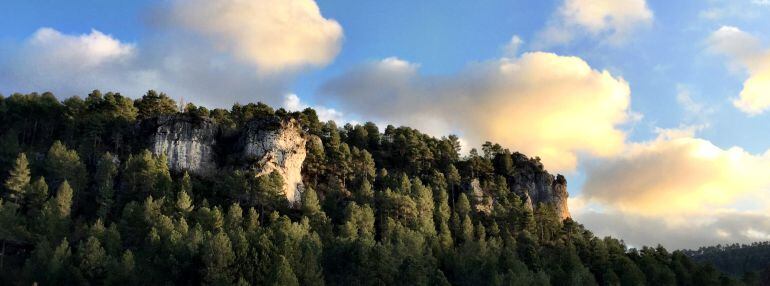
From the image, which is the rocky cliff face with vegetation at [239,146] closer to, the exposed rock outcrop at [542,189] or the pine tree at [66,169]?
the pine tree at [66,169]

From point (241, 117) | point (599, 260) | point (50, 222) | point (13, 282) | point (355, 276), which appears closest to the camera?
point (13, 282)

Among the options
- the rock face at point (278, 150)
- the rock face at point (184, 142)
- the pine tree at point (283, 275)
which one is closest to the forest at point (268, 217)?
the pine tree at point (283, 275)

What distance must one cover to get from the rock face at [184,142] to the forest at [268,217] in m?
2.27

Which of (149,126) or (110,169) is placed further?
(149,126)

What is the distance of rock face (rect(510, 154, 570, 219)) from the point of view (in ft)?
557

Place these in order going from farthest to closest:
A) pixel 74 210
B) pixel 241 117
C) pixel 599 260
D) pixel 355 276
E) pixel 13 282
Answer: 1. pixel 241 117
2. pixel 599 260
3. pixel 74 210
4. pixel 355 276
5. pixel 13 282

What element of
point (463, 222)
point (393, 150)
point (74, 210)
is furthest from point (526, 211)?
point (74, 210)

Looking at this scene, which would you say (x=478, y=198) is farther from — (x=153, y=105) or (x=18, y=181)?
(x=18, y=181)

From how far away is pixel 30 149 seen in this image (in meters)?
124

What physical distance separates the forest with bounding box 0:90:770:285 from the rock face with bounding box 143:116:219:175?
2268 mm

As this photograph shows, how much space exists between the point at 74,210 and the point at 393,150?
275 ft

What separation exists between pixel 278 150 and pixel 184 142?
1995 centimetres

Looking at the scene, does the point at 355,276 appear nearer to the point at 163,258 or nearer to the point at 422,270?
the point at 422,270

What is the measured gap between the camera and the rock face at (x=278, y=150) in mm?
125000
